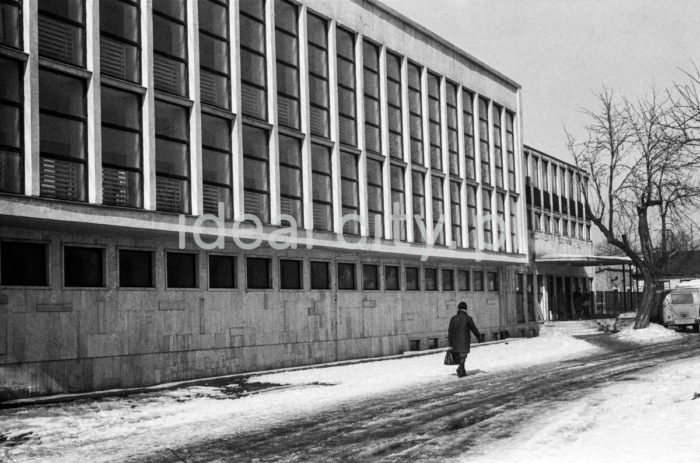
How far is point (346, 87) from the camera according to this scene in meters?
27.8

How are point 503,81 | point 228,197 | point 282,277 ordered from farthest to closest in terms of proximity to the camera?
point 503,81, point 282,277, point 228,197

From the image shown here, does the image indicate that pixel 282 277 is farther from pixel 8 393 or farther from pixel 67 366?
pixel 8 393

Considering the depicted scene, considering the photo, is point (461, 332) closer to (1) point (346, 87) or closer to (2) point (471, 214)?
(1) point (346, 87)

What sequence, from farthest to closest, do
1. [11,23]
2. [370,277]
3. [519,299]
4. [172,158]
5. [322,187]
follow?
[519,299] → [370,277] → [322,187] → [172,158] → [11,23]

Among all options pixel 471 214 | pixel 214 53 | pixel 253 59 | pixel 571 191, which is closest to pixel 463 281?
pixel 471 214

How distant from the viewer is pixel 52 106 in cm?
1756

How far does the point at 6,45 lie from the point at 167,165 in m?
4.95

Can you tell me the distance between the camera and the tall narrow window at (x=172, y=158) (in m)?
20.2

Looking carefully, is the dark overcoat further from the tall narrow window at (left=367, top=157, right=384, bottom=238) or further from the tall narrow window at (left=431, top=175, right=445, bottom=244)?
the tall narrow window at (left=431, top=175, right=445, bottom=244)

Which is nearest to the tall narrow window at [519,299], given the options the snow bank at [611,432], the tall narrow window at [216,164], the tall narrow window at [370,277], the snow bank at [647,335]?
the snow bank at [647,335]

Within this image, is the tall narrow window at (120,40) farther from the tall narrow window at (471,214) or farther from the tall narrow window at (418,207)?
the tall narrow window at (471,214)

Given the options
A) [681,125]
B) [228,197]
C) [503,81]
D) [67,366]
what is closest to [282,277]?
[228,197]

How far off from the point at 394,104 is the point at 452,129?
4959 millimetres

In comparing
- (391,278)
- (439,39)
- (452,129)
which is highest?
(439,39)
